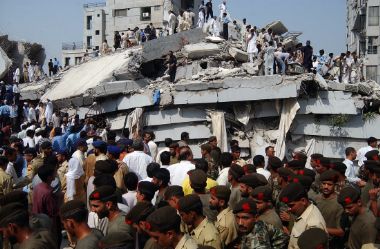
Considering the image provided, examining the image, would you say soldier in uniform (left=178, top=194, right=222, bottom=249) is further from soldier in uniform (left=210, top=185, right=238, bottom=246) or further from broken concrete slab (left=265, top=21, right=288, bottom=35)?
broken concrete slab (left=265, top=21, right=288, bottom=35)

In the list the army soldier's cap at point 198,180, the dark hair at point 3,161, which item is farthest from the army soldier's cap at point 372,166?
the dark hair at point 3,161

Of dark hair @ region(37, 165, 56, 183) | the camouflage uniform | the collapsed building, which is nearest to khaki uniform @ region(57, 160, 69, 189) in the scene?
dark hair @ region(37, 165, 56, 183)

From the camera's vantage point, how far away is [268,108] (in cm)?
1533

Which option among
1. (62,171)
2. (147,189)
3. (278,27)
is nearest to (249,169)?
(147,189)

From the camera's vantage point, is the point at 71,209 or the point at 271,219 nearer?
the point at 71,209

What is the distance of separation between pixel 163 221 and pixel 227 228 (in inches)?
60.4

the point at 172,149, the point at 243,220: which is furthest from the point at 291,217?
the point at 172,149

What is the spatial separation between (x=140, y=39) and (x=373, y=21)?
72.9 feet

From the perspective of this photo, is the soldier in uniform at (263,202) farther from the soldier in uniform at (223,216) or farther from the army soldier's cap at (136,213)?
the army soldier's cap at (136,213)

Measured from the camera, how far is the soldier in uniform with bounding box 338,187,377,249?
5.00 meters

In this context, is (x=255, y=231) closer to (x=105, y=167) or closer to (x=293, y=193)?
(x=293, y=193)

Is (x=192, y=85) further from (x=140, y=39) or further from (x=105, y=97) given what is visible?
(x=140, y=39)

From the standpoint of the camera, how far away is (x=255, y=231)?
4645mm

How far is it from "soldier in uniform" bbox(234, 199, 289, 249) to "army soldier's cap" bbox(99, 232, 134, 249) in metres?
1.04
